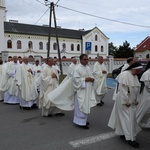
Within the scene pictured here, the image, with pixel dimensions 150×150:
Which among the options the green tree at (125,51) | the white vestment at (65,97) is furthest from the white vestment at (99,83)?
the green tree at (125,51)

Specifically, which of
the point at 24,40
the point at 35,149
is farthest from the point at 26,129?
the point at 24,40

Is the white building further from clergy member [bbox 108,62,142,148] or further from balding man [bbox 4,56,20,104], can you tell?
clergy member [bbox 108,62,142,148]

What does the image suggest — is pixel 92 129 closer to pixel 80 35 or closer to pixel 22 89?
pixel 22 89

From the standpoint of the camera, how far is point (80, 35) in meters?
61.2

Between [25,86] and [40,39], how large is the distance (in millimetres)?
47690

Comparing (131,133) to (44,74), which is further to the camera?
(44,74)

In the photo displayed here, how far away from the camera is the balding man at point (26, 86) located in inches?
316

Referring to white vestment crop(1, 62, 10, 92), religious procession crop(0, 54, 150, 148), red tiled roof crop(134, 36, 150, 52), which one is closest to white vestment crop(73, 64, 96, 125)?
religious procession crop(0, 54, 150, 148)

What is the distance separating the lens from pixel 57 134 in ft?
17.3

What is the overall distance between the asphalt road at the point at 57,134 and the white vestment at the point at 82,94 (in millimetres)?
337

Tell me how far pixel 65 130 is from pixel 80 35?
5708cm

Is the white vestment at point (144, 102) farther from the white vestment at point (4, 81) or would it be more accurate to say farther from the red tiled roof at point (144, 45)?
the red tiled roof at point (144, 45)

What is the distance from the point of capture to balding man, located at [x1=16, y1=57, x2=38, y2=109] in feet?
26.3

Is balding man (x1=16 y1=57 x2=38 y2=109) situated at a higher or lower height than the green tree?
lower
